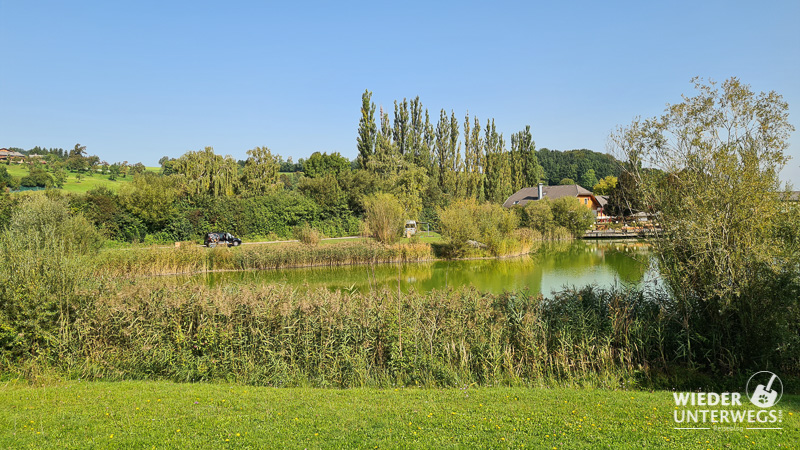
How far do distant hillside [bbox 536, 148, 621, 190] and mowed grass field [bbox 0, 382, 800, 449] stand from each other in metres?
78.3

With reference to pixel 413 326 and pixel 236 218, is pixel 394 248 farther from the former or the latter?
pixel 413 326

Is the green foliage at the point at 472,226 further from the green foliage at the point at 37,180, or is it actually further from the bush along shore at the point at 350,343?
the green foliage at the point at 37,180

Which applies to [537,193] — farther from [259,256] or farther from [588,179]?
[259,256]

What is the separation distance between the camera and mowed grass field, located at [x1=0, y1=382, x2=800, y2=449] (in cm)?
404

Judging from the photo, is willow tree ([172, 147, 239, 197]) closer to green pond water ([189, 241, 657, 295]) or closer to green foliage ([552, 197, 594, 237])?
green pond water ([189, 241, 657, 295])

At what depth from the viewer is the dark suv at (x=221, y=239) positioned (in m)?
25.5

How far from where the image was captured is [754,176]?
22.1 feet

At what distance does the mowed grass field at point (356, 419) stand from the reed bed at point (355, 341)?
715 mm

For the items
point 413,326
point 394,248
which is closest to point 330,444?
point 413,326

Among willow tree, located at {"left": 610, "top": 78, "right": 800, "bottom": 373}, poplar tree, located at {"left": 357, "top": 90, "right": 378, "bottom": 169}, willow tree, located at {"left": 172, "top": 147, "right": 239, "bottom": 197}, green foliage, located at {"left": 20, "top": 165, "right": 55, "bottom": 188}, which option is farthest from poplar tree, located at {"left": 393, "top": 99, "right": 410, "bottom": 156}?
willow tree, located at {"left": 610, "top": 78, "right": 800, "bottom": 373}

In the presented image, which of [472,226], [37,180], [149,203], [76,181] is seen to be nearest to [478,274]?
[472,226]

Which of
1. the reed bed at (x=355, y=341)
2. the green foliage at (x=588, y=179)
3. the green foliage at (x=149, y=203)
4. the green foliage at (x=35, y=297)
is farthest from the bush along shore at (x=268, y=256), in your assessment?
the green foliage at (x=588, y=179)

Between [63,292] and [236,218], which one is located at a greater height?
[236,218]

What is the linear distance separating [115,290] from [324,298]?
3.45m
